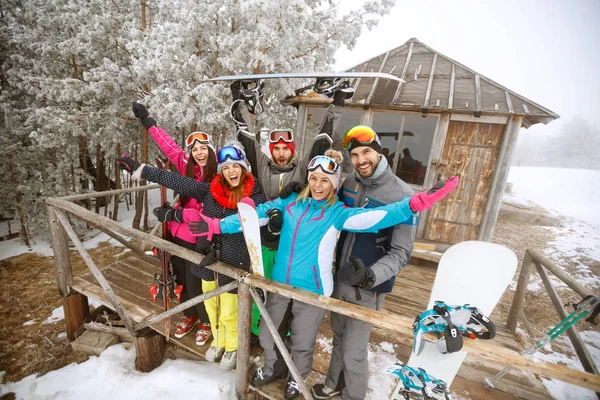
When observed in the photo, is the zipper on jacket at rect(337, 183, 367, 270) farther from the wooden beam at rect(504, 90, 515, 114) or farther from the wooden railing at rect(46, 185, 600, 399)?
the wooden beam at rect(504, 90, 515, 114)

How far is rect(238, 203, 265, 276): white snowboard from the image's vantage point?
222 cm

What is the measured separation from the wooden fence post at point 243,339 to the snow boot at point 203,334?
768 millimetres

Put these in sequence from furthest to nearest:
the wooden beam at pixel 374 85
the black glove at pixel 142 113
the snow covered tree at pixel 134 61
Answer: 1. the wooden beam at pixel 374 85
2. the snow covered tree at pixel 134 61
3. the black glove at pixel 142 113

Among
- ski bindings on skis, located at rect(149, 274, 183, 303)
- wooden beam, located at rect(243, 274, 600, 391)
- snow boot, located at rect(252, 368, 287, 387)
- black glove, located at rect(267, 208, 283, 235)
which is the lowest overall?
snow boot, located at rect(252, 368, 287, 387)

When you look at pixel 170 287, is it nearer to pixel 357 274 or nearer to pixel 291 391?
pixel 291 391

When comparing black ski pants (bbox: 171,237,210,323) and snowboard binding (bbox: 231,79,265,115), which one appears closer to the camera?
black ski pants (bbox: 171,237,210,323)

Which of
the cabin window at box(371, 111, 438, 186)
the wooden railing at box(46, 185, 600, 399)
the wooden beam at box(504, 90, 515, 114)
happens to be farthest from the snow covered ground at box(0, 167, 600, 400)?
the wooden beam at box(504, 90, 515, 114)

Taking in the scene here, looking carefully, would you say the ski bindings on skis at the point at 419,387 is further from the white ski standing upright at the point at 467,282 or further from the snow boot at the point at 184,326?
the snow boot at the point at 184,326

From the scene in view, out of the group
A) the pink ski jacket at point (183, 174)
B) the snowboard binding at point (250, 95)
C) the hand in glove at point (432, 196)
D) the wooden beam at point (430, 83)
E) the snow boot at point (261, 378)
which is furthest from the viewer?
the wooden beam at point (430, 83)

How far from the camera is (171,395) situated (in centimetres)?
291

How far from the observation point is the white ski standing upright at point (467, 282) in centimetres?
246

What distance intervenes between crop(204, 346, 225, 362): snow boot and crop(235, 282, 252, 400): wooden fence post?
46cm

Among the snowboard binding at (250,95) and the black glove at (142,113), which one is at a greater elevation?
the snowboard binding at (250,95)

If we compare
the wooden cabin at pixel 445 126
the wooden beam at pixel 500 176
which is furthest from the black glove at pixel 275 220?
the wooden beam at pixel 500 176
